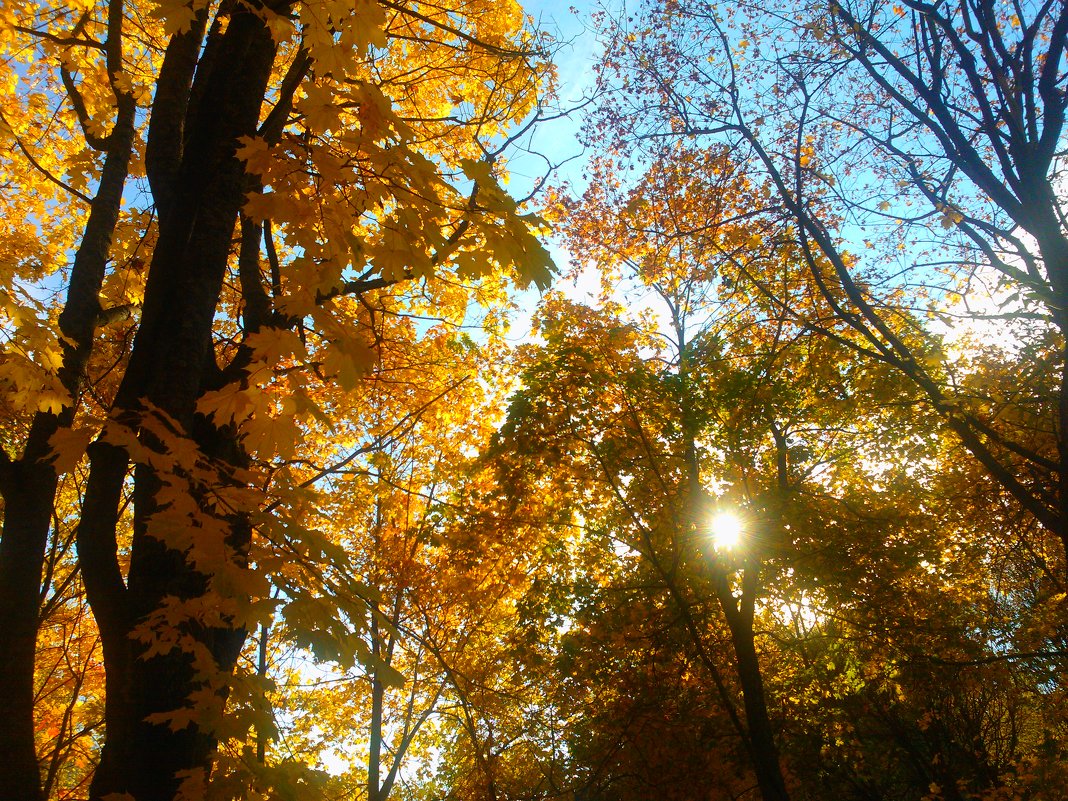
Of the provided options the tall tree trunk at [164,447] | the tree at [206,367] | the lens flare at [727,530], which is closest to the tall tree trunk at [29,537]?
the tree at [206,367]

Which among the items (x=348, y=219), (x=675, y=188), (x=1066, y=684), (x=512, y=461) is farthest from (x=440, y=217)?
(x=1066, y=684)

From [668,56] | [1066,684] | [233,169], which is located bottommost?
[1066,684]

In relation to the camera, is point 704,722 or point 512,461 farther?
point 704,722

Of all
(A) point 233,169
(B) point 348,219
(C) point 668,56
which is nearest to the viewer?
(B) point 348,219

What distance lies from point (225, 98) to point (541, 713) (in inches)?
354

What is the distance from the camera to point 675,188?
352 inches

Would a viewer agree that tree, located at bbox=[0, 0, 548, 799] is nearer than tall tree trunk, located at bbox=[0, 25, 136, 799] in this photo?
Yes

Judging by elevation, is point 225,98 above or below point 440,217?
above

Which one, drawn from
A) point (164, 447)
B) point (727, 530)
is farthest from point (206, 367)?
point (727, 530)

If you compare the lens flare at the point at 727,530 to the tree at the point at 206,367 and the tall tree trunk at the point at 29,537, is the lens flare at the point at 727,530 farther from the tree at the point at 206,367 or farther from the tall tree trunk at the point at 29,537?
the tall tree trunk at the point at 29,537

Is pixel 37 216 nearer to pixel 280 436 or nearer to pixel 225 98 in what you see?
pixel 225 98

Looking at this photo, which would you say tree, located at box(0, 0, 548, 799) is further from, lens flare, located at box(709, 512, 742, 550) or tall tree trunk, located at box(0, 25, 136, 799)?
lens flare, located at box(709, 512, 742, 550)

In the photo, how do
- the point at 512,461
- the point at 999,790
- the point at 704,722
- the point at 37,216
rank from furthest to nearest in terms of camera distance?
the point at 999,790
the point at 704,722
the point at 512,461
the point at 37,216

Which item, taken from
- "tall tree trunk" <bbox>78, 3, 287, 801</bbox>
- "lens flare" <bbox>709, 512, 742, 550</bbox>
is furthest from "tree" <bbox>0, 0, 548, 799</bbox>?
"lens flare" <bbox>709, 512, 742, 550</bbox>
